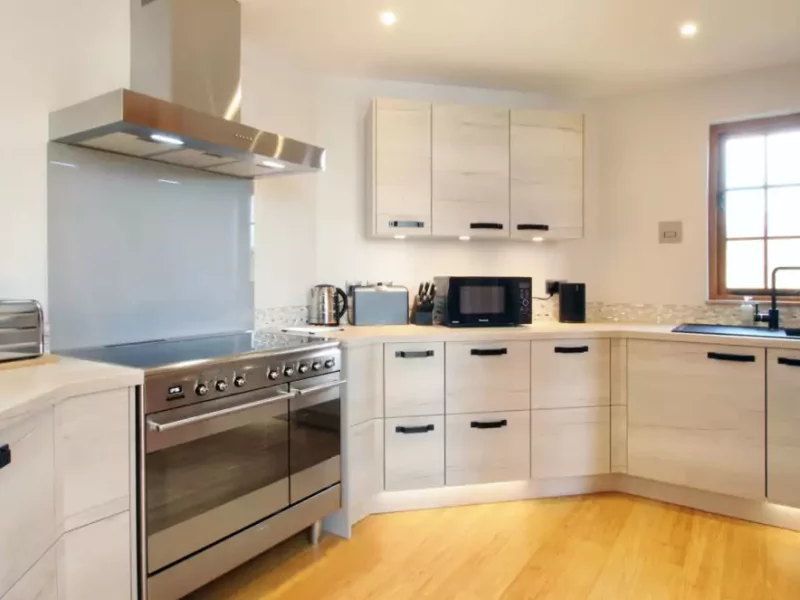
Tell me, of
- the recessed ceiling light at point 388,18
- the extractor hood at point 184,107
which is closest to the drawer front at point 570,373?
the extractor hood at point 184,107

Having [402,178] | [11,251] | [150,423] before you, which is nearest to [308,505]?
[150,423]

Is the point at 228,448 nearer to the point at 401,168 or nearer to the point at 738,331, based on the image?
the point at 401,168

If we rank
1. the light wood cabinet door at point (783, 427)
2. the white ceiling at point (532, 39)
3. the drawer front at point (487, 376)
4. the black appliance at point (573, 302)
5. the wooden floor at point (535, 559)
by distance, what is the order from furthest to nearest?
the black appliance at point (573, 302) < the drawer front at point (487, 376) < the light wood cabinet door at point (783, 427) < the white ceiling at point (532, 39) < the wooden floor at point (535, 559)

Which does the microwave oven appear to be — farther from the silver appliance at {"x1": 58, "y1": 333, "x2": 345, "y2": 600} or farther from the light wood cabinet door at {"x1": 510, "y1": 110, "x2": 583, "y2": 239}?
the silver appliance at {"x1": 58, "y1": 333, "x2": 345, "y2": 600}

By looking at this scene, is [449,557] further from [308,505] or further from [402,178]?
[402,178]

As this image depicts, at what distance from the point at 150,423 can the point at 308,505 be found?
34.2 inches

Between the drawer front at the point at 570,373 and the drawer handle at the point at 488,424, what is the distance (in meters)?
0.18

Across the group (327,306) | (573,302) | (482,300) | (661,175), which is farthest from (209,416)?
(661,175)

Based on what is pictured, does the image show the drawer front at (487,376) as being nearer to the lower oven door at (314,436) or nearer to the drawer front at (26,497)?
the lower oven door at (314,436)

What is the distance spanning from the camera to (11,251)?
6.08 feet

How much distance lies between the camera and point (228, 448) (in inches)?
74.9

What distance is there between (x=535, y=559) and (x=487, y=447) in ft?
2.04

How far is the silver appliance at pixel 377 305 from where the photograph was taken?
10.2ft

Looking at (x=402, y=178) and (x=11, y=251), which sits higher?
(x=402, y=178)
